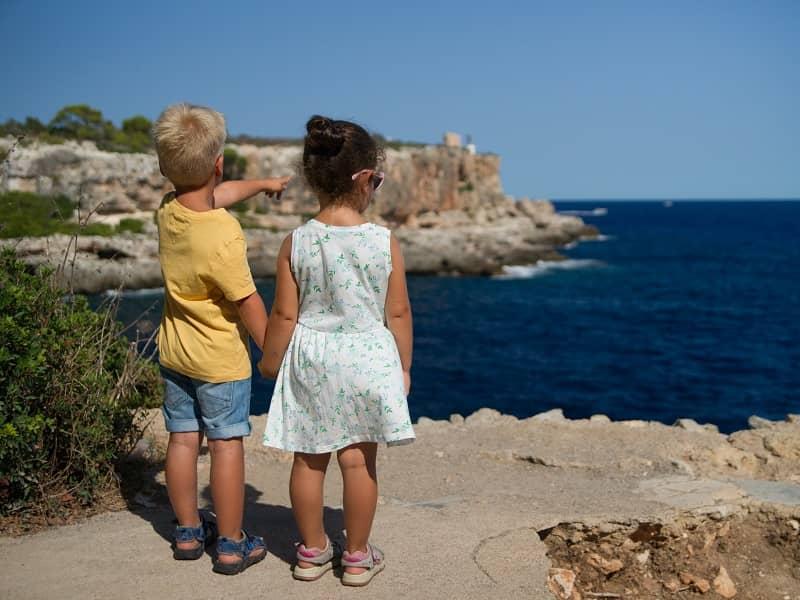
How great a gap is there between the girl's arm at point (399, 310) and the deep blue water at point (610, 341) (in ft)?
12.9

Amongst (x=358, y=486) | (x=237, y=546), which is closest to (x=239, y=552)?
(x=237, y=546)

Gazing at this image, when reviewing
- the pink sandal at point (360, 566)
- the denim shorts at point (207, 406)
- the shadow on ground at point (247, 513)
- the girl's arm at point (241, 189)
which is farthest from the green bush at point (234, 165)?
the pink sandal at point (360, 566)

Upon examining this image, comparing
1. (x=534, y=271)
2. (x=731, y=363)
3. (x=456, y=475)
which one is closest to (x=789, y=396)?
(x=731, y=363)

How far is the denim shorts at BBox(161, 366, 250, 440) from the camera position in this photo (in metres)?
3.81

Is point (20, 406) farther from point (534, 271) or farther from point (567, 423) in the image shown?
point (534, 271)

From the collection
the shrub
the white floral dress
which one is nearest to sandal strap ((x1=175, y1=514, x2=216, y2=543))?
the white floral dress

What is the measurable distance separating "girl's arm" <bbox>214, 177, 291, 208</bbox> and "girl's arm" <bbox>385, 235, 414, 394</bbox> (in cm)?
80

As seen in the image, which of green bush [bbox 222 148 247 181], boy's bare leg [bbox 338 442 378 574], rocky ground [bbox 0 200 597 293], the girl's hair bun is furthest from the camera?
green bush [bbox 222 148 247 181]

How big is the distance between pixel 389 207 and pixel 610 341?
1137 inches

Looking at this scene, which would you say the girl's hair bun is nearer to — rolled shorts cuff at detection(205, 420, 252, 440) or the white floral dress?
the white floral dress

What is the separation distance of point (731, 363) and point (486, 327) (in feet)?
31.3

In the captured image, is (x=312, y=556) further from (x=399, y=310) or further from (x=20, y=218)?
(x=20, y=218)

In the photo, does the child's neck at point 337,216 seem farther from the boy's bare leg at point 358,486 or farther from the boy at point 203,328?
the boy's bare leg at point 358,486

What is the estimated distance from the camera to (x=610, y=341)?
28.2 meters
